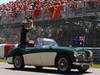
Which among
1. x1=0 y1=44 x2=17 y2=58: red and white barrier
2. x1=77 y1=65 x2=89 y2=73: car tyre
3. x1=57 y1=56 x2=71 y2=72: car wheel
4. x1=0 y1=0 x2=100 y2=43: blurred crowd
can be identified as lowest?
x1=0 y1=44 x2=17 y2=58: red and white barrier

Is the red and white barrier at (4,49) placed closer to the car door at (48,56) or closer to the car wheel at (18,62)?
the car wheel at (18,62)

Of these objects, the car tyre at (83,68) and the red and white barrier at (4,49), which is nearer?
the car tyre at (83,68)

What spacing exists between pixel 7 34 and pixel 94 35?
30.2ft

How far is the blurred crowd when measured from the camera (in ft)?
88.5

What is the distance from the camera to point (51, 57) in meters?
16.2

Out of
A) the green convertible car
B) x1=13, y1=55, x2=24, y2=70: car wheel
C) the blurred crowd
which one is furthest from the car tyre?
the blurred crowd

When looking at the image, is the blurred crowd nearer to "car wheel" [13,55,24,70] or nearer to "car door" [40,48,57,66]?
"car wheel" [13,55,24,70]

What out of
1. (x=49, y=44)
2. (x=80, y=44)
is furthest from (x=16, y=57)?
(x=80, y=44)

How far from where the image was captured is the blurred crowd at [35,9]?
88.5ft

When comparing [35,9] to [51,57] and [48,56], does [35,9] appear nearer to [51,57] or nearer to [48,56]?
[48,56]

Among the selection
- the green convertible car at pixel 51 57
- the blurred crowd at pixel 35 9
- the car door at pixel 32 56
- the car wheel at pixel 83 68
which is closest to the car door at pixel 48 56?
the green convertible car at pixel 51 57

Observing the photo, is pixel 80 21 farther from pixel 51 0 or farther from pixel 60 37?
pixel 51 0

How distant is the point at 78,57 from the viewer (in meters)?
15.6

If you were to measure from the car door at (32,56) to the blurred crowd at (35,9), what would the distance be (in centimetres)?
948
